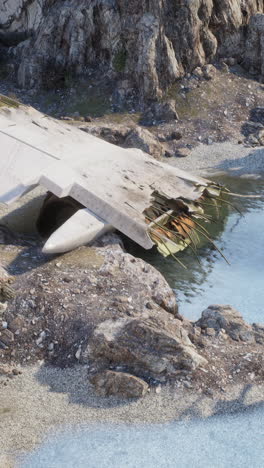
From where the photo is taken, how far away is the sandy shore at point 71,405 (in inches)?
508

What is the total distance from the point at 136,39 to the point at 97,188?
68.1 ft

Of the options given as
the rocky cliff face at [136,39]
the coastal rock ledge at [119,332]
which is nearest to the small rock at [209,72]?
the rocky cliff face at [136,39]

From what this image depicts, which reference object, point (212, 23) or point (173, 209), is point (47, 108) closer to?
point (212, 23)

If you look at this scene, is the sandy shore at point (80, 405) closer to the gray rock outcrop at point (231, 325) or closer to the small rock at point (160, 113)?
the gray rock outcrop at point (231, 325)

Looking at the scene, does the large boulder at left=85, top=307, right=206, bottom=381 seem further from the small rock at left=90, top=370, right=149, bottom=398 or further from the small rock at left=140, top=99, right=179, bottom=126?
the small rock at left=140, top=99, right=179, bottom=126

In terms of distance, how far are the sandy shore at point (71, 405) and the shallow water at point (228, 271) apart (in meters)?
4.98

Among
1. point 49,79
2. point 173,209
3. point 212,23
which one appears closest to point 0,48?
point 49,79

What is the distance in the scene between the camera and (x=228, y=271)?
21.7 m

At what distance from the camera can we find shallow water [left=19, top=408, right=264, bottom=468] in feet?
39.8

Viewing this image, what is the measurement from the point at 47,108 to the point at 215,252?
69.4 ft

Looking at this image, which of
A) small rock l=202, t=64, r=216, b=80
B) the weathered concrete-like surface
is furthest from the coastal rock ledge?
small rock l=202, t=64, r=216, b=80

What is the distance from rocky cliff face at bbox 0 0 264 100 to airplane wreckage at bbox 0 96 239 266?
550 inches

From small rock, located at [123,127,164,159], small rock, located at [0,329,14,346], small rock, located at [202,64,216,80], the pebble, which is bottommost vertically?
small rock, located at [123,127,164,159]

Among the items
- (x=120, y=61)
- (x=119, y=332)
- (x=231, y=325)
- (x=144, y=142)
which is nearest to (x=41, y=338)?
(x=119, y=332)
